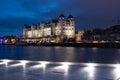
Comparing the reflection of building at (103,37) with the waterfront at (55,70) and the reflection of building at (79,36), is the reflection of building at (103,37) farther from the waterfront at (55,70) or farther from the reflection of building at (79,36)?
the waterfront at (55,70)

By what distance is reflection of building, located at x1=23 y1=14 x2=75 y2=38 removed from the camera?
4528 inches

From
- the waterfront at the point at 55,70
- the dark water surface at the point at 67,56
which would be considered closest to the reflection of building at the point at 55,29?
the dark water surface at the point at 67,56

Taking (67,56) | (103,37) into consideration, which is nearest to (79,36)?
(103,37)

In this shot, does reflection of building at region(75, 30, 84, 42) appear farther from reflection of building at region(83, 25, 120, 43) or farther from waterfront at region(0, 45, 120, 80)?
waterfront at region(0, 45, 120, 80)

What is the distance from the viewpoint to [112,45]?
8588 cm

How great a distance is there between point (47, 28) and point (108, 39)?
107 ft

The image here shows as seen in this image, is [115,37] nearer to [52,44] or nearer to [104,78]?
[52,44]

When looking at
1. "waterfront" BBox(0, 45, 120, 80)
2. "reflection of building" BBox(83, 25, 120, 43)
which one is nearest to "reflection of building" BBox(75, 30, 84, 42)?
"reflection of building" BBox(83, 25, 120, 43)

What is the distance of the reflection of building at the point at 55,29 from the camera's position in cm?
11500

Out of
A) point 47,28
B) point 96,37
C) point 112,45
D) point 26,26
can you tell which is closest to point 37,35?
point 47,28

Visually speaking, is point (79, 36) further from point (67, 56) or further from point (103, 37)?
point (67, 56)

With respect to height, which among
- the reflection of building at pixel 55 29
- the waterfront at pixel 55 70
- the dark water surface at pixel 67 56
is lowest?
the dark water surface at pixel 67 56

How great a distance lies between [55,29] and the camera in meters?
118

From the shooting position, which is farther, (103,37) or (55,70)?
(103,37)
